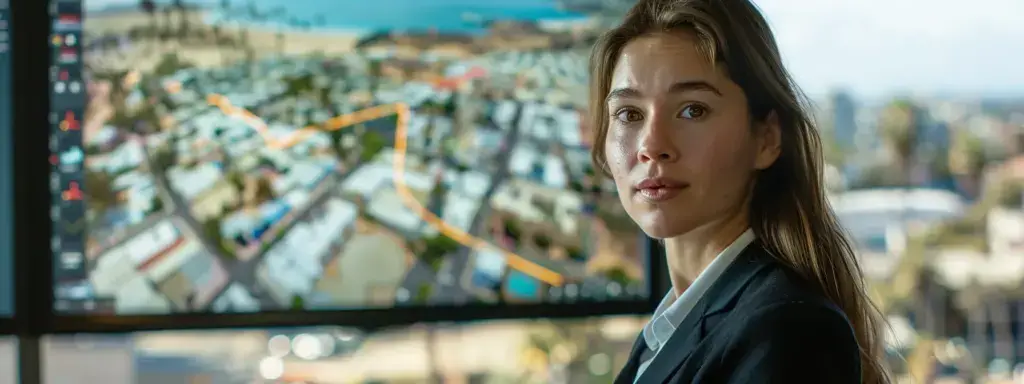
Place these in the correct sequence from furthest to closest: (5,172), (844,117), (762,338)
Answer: (844,117)
(5,172)
(762,338)

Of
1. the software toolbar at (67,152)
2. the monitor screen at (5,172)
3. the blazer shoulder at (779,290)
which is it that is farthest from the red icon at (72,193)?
the blazer shoulder at (779,290)

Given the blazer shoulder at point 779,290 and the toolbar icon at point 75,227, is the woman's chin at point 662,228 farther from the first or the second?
the toolbar icon at point 75,227

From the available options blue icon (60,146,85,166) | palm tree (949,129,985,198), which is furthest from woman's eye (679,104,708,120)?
palm tree (949,129,985,198)

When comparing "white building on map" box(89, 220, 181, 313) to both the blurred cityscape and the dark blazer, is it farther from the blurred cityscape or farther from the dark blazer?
the dark blazer

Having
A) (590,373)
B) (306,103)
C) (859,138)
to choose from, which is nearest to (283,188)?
(306,103)

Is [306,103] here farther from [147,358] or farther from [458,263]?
[147,358]

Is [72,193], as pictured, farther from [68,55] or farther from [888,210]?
[888,210]

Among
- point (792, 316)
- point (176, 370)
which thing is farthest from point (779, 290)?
point (176, 370)
